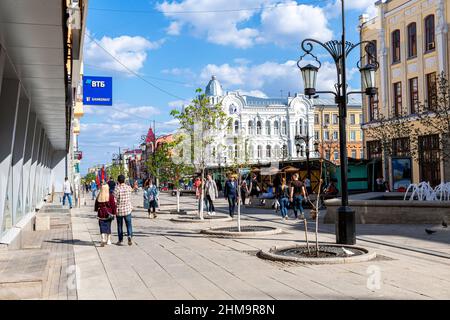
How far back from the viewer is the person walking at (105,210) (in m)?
12.6

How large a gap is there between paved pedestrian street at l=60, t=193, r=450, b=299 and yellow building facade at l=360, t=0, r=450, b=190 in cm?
2135

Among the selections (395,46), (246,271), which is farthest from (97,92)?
(395,46)

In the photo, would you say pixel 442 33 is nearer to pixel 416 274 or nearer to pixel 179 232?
pixel 179 232

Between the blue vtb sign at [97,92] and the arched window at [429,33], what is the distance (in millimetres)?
24400

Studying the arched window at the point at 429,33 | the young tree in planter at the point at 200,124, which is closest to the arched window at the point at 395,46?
the arched window at the point at 429,33

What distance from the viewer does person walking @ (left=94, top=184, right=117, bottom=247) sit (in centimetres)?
1262

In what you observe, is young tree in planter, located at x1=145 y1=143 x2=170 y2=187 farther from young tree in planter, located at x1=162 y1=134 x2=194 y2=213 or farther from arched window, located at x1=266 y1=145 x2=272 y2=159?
arched window, located at x1=266 y1=145 x2=272 y2=159

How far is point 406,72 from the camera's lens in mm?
38500

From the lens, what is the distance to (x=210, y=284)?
7.88 m

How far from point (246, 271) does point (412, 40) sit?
111 feet

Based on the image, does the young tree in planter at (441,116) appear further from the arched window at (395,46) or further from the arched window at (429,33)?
the arched window at (395,46)

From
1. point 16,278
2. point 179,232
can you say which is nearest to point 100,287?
point 16,278

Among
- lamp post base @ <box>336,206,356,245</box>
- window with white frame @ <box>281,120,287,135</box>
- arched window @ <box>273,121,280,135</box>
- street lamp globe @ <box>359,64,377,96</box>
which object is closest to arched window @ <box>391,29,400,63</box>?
street lamp globe @ <box>359,64,377,96</box>
